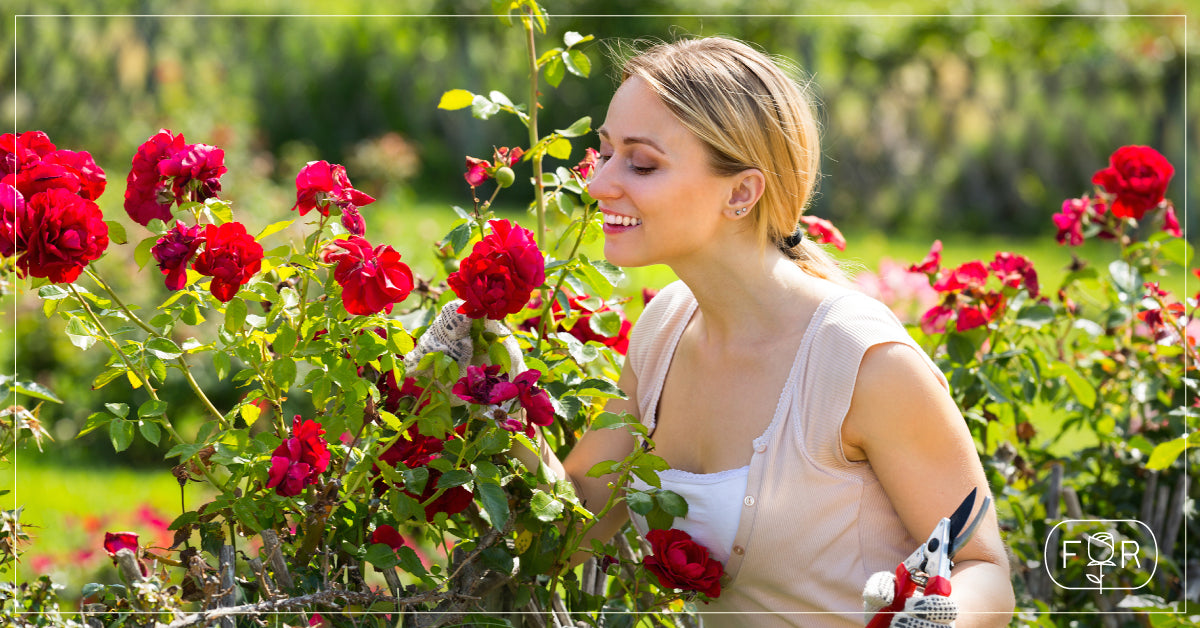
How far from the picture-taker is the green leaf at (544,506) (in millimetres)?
1422

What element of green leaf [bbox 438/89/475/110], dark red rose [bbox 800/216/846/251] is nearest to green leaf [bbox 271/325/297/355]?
green leaf [bbox 438/89/475/110]

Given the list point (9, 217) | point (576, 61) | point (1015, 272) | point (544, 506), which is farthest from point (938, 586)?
point (9, 217)

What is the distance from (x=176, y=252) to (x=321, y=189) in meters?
0.20

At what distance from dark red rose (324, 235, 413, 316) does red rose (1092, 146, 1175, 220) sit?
1597 mm

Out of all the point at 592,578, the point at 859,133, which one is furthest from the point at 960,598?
the point at 859,133

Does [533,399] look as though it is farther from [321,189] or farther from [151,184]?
[151,184]

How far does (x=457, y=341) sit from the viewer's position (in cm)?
152

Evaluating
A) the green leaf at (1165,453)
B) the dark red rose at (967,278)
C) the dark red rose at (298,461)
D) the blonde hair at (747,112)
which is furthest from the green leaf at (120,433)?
the green leaf at (1165,453)

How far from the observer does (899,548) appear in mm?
1700

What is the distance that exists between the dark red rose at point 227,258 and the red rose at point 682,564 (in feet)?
2.34

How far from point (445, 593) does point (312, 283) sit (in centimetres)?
89

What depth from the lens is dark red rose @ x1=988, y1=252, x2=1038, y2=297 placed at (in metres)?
2.10

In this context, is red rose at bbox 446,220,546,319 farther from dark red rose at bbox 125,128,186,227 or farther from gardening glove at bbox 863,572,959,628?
gardening glove at bbox 863,572,959,628

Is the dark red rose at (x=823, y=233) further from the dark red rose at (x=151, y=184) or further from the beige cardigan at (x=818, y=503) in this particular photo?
the dark red rose at (x=151, y=184)
